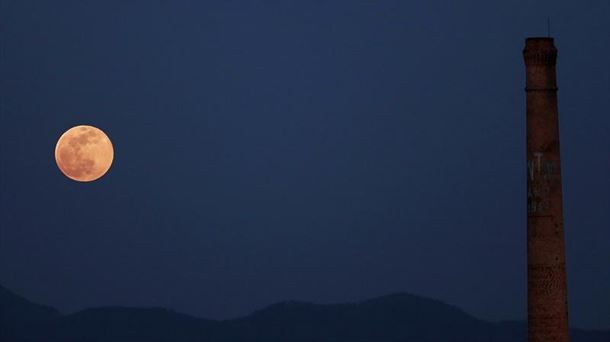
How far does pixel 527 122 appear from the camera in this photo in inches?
1443

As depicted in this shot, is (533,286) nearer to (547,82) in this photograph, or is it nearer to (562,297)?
(562,297)

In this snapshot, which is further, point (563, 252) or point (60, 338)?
point (60, 338)

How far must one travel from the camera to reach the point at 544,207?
36.4 m

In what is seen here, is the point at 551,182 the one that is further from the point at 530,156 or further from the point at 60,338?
the point at 60,338

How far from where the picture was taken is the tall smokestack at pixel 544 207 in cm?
3616

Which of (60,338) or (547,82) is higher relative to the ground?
(60,338)

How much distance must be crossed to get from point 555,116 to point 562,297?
178 inches

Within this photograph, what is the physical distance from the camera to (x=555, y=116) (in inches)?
1437

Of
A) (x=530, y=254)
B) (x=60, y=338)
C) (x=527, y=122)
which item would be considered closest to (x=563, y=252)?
(x=530, y=254)

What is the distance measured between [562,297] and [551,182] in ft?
9.45

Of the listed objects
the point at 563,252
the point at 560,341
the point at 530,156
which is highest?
the point at 530,156

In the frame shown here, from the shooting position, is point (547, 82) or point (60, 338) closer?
point (547, 82)

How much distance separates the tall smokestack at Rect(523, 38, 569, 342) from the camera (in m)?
36.2

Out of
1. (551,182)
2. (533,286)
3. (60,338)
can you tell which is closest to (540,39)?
(551,182)
